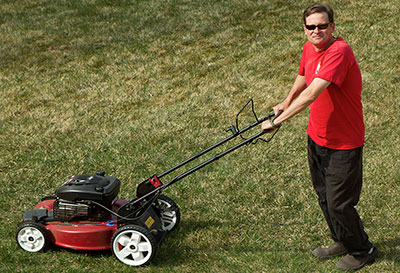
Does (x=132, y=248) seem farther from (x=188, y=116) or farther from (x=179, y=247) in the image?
(x=188, y=116)

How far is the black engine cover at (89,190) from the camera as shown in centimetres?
376

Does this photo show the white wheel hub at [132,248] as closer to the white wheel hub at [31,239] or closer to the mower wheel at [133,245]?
the mower wheel at [133,245]

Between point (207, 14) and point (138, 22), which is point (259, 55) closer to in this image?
point (207, 14)

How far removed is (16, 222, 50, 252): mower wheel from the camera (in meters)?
3.85

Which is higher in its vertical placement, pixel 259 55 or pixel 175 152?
pixel 259 55

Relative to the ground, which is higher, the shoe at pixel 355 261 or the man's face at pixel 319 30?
the man's face at pixel 319 30

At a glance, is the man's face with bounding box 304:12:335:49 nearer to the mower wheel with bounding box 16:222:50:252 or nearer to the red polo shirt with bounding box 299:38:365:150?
the red polo shirt with bounding box 299:38:365:150

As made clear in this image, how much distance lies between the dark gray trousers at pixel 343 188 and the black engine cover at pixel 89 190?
1445 mm

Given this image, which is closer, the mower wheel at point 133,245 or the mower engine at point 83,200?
the mower wheel at point 133,245

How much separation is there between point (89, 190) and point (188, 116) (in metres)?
2.97

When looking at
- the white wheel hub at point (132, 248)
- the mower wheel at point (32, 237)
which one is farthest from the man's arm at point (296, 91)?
the mower wheel at point (32, 237)

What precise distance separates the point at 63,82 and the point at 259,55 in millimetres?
3052

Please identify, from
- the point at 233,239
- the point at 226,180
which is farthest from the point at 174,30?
the point at 233,239

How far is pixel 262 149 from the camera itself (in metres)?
5.68
